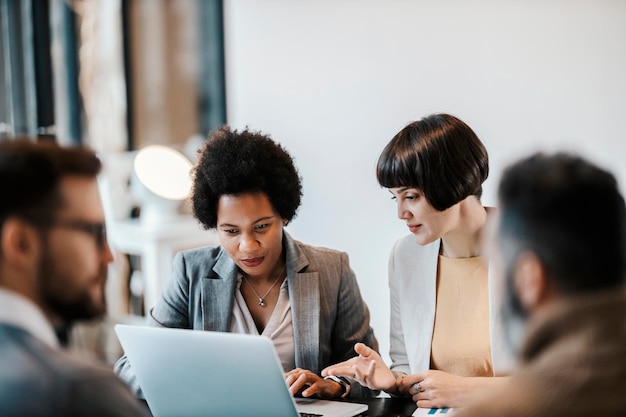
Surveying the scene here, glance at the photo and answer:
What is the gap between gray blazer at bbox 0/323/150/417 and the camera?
1045mm

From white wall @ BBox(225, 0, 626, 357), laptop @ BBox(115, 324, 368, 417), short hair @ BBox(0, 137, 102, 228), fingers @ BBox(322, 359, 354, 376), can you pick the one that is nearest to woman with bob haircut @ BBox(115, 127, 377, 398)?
fingers @ BBox(322, 359, 354, 376)

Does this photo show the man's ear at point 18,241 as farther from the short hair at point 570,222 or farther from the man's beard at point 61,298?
the short hair at point 570,222

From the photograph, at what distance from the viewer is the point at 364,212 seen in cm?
317

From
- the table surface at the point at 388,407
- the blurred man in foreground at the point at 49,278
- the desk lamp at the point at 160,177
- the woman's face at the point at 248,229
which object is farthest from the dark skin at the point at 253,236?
the desk lamp at the point at 160,177

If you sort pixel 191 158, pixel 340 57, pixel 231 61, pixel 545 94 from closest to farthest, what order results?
pixel 545 94 → pixel 340 57 → pixel 231 61 → pixel 191 158

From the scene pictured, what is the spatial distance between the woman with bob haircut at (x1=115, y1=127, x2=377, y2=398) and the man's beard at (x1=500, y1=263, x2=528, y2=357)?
1.05m

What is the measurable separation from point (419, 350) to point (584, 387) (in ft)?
4.05

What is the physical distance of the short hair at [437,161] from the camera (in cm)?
203

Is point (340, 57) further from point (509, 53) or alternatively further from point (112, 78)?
point (112, 78)

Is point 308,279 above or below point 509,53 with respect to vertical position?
below

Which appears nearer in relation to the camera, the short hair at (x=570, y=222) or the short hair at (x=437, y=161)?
the short hair at (x=570, y=222)

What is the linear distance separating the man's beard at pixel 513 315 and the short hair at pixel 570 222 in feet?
0.16

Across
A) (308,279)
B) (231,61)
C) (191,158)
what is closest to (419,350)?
(308,279)

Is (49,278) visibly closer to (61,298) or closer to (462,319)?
(61,298)
